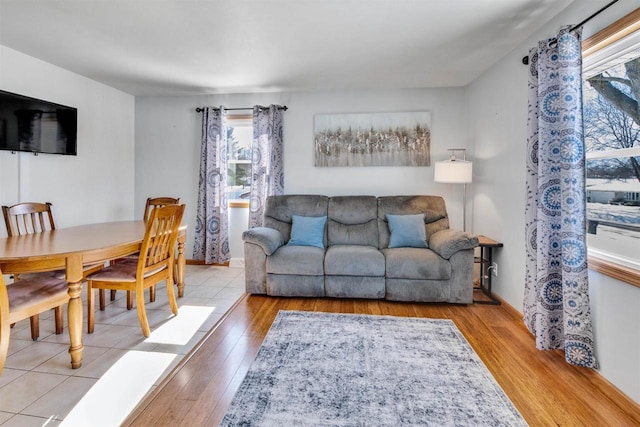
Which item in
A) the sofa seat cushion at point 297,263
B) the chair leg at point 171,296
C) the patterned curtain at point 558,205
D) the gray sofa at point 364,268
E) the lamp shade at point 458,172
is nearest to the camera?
the patterned curtain at point 558,205

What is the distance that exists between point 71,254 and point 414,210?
10.4ft

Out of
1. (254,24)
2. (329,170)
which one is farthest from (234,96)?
(254,24)

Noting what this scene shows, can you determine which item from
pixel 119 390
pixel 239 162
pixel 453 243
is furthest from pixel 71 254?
pixel 453 243

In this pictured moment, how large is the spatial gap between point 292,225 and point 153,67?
2.27 m

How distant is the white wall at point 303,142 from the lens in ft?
13.4

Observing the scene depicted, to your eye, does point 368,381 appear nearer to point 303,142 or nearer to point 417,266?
point 417,266

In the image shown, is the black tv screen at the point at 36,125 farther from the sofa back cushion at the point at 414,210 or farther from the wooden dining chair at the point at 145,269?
the sofa back cushion at the point at 414,210

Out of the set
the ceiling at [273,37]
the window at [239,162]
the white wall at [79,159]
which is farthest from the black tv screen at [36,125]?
the window at [239,162]

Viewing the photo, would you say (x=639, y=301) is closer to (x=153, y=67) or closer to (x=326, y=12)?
(x=326, y=12)

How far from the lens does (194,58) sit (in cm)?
315

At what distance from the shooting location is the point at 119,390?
178cm

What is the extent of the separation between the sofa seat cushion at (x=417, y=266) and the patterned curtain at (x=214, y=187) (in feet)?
7.79

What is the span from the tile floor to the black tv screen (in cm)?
165

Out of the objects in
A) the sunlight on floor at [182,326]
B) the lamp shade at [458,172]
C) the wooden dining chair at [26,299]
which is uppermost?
the lamp shade at [458,172]
